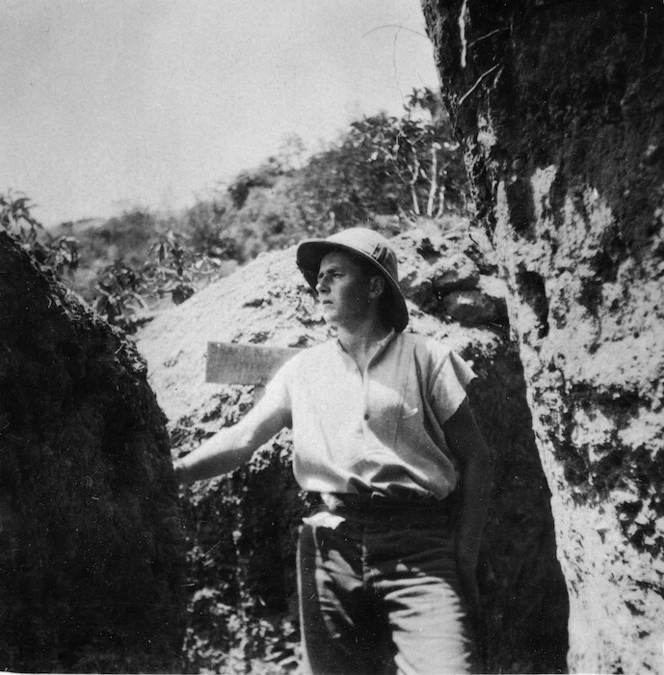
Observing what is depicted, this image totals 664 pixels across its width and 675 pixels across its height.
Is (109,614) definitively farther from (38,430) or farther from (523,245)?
(523,245)

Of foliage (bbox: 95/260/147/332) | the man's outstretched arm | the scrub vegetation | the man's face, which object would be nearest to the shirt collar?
the man's face

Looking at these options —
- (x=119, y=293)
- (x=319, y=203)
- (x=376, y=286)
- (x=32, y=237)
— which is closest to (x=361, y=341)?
(x=376, y=286)

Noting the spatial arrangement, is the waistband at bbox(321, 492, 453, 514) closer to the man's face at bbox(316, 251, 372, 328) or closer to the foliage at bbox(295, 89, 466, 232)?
the man's face at bbox(316, 251, 372, 328)

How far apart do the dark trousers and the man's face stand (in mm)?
708

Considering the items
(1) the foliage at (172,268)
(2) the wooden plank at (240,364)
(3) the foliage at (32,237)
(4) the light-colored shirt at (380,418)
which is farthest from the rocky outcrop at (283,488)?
(1) the foliage at (172,268)

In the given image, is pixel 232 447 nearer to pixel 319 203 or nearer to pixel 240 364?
pixel 240 364

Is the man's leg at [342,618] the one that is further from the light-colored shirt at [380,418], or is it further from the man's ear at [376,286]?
the man's ear at [376,286]

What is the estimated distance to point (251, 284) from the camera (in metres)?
3.88

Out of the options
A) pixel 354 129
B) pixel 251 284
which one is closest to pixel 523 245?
pixel 251 284

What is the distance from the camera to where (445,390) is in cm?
218

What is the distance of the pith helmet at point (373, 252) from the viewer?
242 centimetres

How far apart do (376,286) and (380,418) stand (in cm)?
57

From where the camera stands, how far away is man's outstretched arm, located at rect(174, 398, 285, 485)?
235 cm

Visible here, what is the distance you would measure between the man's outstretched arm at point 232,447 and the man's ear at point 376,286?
0.56 meters
